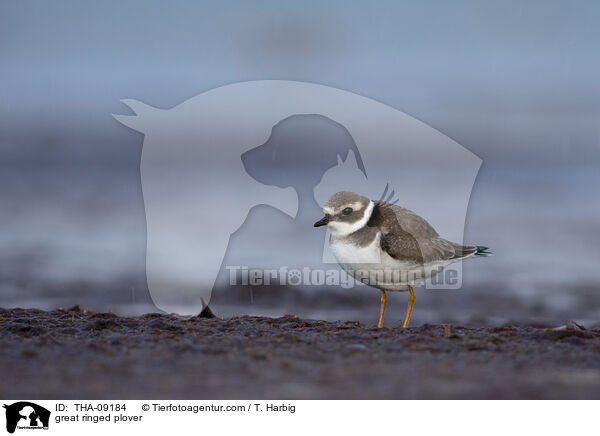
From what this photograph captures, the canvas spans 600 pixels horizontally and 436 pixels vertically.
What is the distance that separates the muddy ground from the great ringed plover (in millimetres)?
1060

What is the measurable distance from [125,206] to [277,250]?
14.9 ft

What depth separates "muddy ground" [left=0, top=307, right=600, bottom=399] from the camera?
388 cm

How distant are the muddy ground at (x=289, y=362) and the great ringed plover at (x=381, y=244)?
1.06 metres

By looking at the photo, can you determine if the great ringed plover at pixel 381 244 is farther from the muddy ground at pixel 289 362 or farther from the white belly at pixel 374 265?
A: the muddy ground at pixel 289 362

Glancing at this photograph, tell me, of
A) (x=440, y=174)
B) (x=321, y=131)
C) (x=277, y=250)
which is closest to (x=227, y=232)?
(x=277, y=250)

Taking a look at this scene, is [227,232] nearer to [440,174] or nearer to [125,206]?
[125,206]

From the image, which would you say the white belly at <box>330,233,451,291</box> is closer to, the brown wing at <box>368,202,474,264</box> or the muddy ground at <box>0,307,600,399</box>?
the brown wing at <box>368,202,474,264</box>

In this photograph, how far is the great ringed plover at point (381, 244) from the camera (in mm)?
7062

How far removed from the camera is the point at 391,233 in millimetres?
7207
